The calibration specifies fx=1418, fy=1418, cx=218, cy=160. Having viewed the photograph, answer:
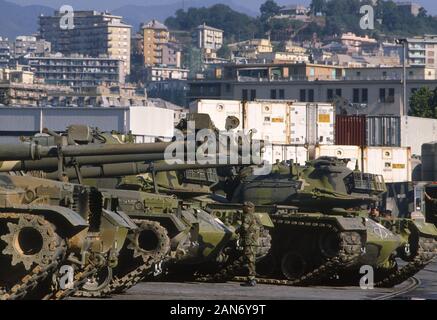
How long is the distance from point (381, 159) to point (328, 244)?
106 feet

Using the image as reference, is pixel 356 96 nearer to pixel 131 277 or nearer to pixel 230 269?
pixel 230 269

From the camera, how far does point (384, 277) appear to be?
3462 cm

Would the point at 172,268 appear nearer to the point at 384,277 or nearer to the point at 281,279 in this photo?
the point at 281,279

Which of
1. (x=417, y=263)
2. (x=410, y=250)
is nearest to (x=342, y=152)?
(x=410, y=250)

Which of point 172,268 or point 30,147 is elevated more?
point 30,147

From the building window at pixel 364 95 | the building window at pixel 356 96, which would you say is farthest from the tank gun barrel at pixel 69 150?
the building window at pixel 364 95

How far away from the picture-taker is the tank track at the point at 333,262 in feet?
105

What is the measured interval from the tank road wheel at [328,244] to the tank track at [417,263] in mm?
1858

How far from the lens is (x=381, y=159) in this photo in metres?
65.1

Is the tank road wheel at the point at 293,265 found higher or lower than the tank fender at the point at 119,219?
lower

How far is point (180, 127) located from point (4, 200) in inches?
442

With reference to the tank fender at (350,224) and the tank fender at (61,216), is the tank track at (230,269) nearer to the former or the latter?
the tank fender at (350,224)

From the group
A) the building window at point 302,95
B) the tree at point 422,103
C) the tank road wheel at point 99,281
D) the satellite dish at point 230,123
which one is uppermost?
the building window at point 302,95
